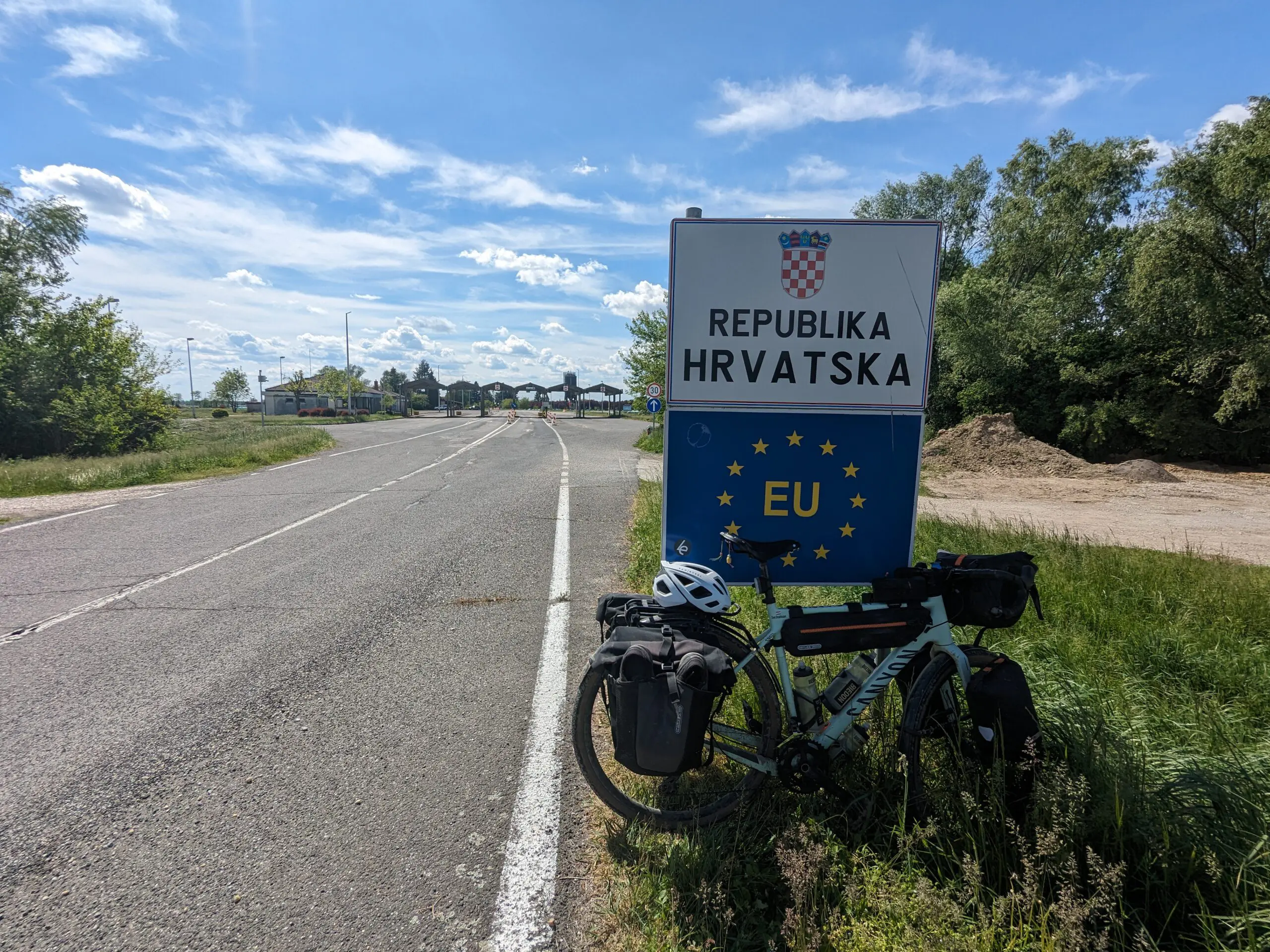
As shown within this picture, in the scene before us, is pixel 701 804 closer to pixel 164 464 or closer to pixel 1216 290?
pixel 164 464

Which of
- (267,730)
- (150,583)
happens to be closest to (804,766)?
(267,730)

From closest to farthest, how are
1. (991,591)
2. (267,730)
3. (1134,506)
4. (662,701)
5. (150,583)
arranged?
1. (662,701)
2. (991,591)
3. (267,730)
4. (150,583)
5. (1134,506)

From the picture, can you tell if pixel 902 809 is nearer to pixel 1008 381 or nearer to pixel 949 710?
pixel 949 710

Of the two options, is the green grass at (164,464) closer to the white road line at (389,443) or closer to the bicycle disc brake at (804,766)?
the white road line at (389,443)

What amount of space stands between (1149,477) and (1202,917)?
2001 cm

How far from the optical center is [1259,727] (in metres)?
3.04

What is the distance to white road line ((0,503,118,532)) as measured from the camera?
845 cm

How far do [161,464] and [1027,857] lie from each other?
61.2 feet

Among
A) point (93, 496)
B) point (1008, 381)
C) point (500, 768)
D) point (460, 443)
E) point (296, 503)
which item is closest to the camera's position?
point (500, 768)

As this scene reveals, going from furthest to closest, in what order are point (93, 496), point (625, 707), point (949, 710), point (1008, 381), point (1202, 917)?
point (1008, 381) → point (93, 496) → point (949, 710) → point (625, 707) → point (1202, 917)

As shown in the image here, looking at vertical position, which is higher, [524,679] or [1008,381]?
[1008,381]

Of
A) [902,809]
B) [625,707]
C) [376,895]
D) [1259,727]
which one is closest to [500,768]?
[376,895]

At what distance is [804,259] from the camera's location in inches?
113

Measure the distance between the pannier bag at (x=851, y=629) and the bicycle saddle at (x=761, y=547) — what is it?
0.24m
